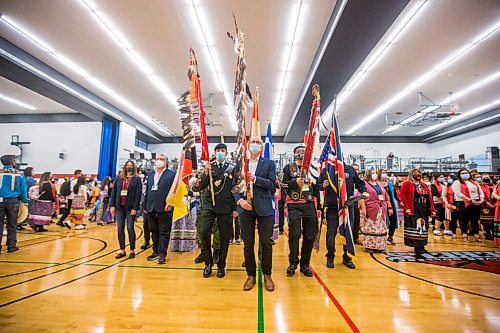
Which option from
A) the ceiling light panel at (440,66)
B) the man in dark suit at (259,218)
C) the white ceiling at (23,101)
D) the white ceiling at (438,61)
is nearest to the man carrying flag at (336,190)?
the man in dark suit at (259,218)

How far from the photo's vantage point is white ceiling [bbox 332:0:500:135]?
17.9ft

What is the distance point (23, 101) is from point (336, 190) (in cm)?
1438

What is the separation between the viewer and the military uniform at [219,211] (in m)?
3.01

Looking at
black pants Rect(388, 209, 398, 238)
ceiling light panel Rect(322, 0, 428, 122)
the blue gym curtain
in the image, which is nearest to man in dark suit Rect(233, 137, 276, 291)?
black pants Rect(388, 209, 398, 238)

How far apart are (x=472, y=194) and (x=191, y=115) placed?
6062mm

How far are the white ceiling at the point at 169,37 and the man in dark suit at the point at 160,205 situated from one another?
377cm

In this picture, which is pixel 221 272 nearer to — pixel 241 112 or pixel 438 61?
pixel 241 112

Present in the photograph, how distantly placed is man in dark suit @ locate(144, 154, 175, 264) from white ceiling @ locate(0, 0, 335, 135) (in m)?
3.77

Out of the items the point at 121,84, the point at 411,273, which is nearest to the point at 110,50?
the point at 121,84

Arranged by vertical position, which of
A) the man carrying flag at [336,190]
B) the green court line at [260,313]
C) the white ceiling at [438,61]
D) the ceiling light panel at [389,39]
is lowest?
the green court line at [260,313]

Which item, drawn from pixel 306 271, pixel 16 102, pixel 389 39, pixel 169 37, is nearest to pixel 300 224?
pixel 306 271

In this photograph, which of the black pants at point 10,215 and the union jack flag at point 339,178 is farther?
the black pants at point 10,215

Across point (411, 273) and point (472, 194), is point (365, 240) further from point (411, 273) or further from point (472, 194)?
point (472, 194)

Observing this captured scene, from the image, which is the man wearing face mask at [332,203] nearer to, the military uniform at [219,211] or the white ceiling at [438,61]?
the military uniform at [219,211]
